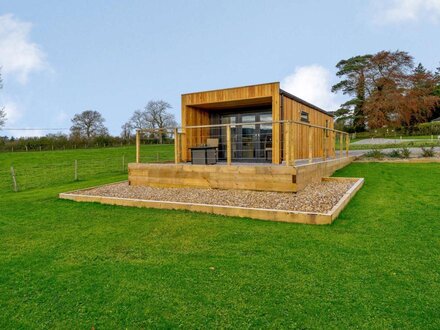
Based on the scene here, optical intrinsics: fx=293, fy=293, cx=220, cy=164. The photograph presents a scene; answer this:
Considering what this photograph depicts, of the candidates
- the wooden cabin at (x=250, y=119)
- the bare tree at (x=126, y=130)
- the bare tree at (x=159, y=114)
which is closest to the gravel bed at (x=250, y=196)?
the wooden cabin at (x=250, y=119)

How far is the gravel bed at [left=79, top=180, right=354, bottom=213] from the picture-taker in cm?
548

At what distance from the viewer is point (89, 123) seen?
4019 cm

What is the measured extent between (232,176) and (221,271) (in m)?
4.13

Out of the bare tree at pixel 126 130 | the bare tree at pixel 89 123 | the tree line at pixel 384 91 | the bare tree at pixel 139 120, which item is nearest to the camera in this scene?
the tree line at pixel 384 91

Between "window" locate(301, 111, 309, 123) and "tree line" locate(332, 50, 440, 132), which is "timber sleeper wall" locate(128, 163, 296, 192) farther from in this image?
"tree line" locate(332, 50, 440, 132)

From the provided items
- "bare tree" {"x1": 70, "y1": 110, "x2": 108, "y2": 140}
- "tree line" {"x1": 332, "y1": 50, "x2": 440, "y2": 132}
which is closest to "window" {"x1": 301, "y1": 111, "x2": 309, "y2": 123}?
"tree line" {"x1": 332, "y1": 50, "x2": 440, "y2": 132}

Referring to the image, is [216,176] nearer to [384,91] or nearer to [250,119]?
[250,119]

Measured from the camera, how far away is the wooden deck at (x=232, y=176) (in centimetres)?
647

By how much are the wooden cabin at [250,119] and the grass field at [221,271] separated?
4.34m

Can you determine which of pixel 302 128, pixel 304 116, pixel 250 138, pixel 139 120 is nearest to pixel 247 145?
pixel 250 138

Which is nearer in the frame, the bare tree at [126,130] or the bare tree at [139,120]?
the bare tree at [126,130]

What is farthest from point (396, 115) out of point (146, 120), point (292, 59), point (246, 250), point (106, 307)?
point (146, 120)

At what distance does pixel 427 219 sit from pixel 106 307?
15.5 feet

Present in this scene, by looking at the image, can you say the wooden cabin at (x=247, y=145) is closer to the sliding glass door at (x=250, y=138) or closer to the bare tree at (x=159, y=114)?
the sliding glass door at (x=250, y=138)
